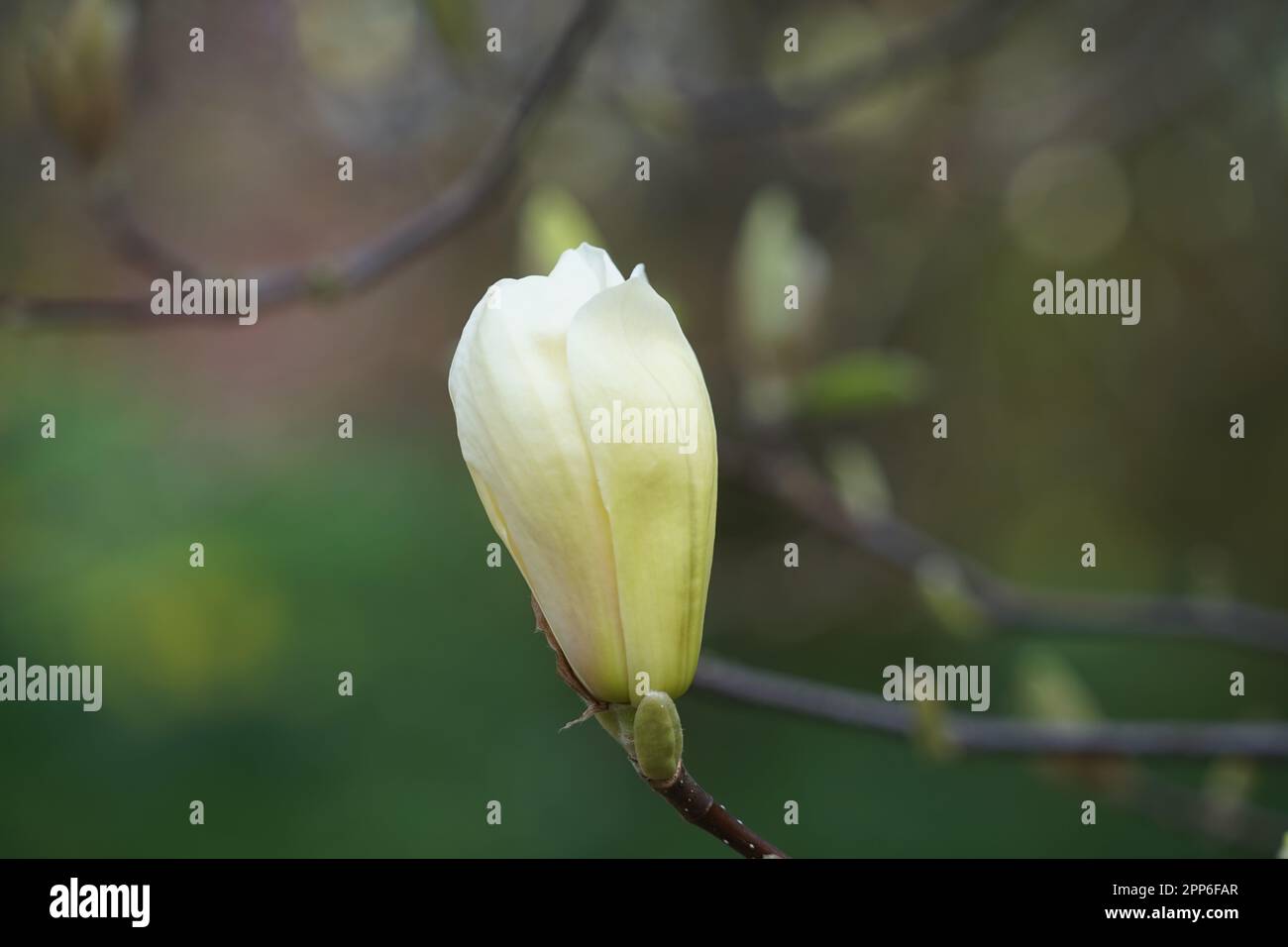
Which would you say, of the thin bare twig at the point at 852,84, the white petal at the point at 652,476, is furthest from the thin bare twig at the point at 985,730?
the thin bare twig at the point at 852,84

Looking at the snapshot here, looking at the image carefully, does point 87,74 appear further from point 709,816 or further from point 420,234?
point 709,816

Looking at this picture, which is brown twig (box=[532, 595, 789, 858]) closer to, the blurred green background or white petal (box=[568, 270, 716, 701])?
white petal (box=[568, 270, 716, 701])

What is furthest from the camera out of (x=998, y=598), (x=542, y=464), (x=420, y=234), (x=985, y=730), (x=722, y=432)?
(x=722, y=432)

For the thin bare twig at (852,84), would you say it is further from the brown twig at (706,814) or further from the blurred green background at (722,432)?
the brown twig at (706,814)

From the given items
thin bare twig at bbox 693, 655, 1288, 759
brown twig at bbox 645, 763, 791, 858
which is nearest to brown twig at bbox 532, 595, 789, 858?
brown twig at bbox 645, 763, 791, 858

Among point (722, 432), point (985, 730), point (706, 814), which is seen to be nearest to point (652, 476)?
point (706, 814)

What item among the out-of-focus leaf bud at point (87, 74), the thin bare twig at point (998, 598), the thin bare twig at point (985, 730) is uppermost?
the out-of-focus leaf bud at point (87, 74)
